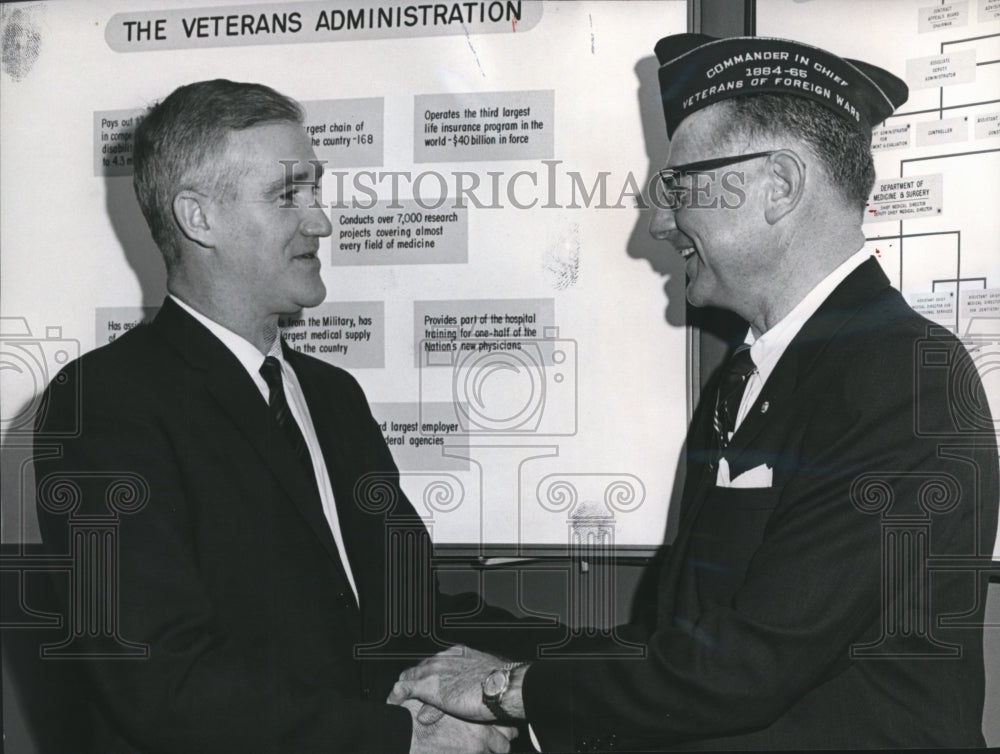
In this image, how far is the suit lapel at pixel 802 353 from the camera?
1.73 meters

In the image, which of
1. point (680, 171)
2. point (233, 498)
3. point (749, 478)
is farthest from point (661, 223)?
point (233, 498)

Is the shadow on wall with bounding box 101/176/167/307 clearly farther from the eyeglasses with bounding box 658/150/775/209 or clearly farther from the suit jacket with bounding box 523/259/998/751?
the suit jacket with bounding box 523/259/998/751

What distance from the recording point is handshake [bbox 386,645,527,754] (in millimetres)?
1905

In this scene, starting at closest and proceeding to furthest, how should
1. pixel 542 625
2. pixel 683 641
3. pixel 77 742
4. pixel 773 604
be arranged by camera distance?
pixel 773 604 < pixel 683 641 < pixel 542 625 < pixel 77 742

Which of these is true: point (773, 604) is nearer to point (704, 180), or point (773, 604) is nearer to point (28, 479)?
point (704, 180)

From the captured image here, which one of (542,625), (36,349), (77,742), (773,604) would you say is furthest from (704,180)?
(77,742)

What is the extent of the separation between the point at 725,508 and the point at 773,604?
20 cm

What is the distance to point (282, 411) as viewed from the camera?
1.95 metres

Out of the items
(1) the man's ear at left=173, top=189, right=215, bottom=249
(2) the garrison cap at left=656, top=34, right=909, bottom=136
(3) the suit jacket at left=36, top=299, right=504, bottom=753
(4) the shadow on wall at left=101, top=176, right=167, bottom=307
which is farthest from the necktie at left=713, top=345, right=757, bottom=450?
(4) the shadow on wall at left=101, top=176, right=167, bottom=307

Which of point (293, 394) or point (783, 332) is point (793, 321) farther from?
point (293, 394)

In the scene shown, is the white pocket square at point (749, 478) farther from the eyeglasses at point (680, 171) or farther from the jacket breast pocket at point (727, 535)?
the eyeglasses at point (680, 171)

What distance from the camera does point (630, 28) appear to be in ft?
6.50

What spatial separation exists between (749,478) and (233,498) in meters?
0.95

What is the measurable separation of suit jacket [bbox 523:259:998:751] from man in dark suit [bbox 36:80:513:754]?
17.9 inches
